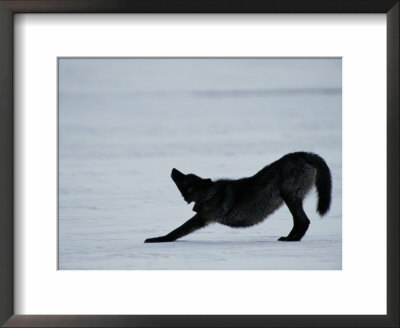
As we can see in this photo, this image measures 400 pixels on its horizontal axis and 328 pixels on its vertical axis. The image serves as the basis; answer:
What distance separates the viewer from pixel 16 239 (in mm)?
3023

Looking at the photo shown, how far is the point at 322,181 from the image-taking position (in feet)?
10.2

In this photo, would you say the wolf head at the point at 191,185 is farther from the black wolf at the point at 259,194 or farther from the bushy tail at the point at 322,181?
the bushy tail at the point at 322,181

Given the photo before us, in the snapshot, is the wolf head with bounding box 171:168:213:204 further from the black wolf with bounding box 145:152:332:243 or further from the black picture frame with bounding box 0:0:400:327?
the black picture frame with bounding box 0:0:400:327

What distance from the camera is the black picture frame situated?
2.93m

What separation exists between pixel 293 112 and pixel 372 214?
0.58 metres

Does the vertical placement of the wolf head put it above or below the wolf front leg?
above

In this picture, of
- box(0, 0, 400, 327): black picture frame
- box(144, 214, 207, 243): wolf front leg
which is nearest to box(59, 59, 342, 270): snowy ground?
box(144, 214, 207, 243): wolf front leg

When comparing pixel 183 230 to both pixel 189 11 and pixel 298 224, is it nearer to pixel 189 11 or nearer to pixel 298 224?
pixel 298 224

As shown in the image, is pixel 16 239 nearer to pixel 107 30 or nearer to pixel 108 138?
pixel 108 138

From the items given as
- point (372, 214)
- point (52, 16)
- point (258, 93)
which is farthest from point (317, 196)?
point (52, 16)

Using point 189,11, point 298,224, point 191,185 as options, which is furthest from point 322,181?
point 189,11

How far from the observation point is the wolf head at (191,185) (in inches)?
120

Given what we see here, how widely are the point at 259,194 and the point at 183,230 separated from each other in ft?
1.33

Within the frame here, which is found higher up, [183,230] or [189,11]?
[189,11]
